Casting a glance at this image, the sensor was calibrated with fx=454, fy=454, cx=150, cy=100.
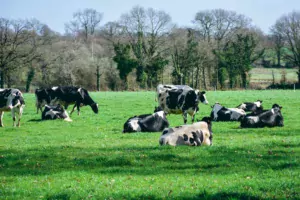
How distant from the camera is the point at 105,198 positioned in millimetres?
8500

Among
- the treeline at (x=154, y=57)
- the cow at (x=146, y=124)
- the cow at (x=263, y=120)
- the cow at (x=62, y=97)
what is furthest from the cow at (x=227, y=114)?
the treeline at (x=154, y=57)

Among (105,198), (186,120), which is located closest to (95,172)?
(105,198)

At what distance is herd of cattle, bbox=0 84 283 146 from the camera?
48.2ft

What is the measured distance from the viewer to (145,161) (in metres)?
11.9

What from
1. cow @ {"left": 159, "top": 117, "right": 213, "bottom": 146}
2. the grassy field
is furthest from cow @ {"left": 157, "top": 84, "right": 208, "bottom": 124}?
cow @ {"left": 159, "top": 117, "right": 213, "bottom": 146}

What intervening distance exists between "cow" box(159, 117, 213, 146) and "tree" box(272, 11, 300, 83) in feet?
243

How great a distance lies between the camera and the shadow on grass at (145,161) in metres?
11.1

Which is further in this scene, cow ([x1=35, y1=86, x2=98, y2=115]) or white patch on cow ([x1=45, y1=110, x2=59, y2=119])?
cow ([x1=35, y1=86, x2=98, y2=115])

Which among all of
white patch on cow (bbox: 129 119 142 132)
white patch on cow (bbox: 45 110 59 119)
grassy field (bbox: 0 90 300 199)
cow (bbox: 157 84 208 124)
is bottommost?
grassy field (bbox: 0 90 300 199)

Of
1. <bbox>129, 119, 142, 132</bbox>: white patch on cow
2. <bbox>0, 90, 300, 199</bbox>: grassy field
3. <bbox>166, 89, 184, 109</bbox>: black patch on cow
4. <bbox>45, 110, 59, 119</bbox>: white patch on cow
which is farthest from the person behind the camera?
<bbox>45, 110, 59, 119</bbox>: white patch on cow

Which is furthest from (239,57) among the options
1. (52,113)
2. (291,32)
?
(52,113)

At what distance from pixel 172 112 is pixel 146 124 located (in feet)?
17.6

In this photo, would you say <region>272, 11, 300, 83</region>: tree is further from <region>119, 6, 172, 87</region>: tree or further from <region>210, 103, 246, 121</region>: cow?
<region>210, 103, 246, 121</region>: cow

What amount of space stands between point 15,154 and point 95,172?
376 cm
